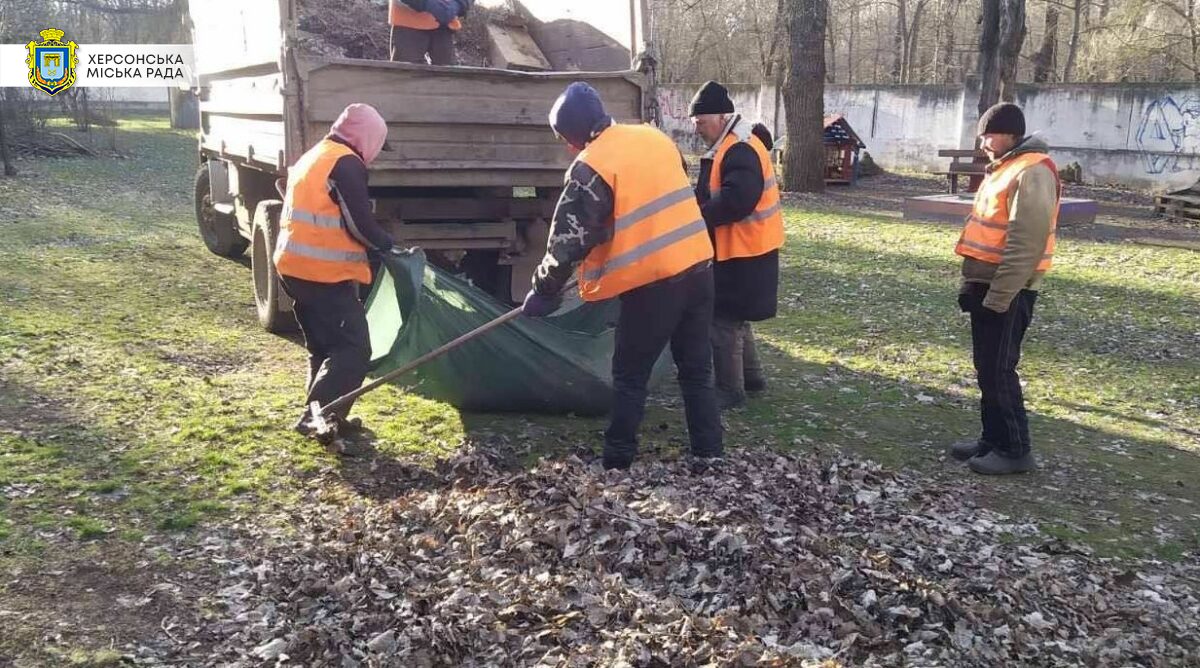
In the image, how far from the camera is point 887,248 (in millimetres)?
11680

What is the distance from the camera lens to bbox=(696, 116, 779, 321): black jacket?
16.8 feet

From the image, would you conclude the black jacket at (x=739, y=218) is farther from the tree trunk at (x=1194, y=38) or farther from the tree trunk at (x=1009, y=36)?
the tree trunk at (x=1194, y=38)

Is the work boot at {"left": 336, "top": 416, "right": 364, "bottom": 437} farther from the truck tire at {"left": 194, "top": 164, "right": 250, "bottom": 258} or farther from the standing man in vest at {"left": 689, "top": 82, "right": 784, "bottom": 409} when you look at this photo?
the truck tire at {"left": 194, "top": 164, "right": 250, "bottom": 258}

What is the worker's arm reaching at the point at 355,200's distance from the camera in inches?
188

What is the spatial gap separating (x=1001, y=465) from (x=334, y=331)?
338 centimetres

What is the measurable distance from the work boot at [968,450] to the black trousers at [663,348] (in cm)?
134

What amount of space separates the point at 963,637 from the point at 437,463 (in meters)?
2.59

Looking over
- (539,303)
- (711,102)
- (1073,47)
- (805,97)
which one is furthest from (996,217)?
(1073,47)

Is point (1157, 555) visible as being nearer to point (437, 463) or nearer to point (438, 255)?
point (437, 463)

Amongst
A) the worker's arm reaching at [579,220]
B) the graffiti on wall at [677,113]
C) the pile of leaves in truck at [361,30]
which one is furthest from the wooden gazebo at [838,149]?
the worker's arm reaching at [579,220]

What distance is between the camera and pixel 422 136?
5.91 metres

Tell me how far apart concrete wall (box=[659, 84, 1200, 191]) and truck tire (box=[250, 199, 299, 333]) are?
10099mm

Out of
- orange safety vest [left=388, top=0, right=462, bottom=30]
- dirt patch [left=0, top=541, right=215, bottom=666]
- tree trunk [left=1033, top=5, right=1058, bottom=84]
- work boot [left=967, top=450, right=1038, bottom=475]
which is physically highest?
tree trunk [left=1033, top=5, right=1058, bottom=84]

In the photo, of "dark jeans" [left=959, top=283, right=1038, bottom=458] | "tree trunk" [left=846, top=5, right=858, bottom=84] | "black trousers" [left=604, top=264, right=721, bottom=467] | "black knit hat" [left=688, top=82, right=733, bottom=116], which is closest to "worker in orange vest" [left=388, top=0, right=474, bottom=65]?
"black knit hat" [left=688, top=82, right=733, bottom=116]
